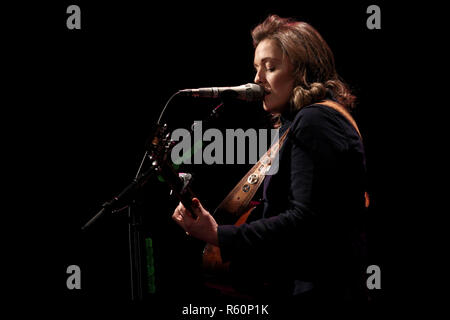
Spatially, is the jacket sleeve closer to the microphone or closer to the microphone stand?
the microphone

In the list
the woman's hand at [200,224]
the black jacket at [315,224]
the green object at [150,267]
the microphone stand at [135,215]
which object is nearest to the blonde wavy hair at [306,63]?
the black jacket at [315,224]

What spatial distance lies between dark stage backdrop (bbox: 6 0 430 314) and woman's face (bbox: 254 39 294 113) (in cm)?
101

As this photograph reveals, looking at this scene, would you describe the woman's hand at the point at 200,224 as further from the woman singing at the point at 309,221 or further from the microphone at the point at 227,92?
the microphone at the point at 227,92

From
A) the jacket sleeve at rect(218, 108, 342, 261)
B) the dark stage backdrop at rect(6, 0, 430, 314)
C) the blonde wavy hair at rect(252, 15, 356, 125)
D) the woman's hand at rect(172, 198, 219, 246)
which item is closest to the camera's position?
the jacket sleeve at rect(218, 108, 342, 261)

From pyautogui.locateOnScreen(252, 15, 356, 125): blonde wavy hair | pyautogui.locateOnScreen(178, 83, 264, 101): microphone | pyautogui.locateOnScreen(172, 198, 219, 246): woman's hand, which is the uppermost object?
pyautogui.locateOnScreen(252, 15, 356, 125): blonde wavy hair

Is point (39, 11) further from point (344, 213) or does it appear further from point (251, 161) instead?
point (344, 213)

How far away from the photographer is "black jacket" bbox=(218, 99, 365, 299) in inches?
55.1

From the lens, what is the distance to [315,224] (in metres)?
1.41

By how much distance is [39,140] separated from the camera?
2676 mm

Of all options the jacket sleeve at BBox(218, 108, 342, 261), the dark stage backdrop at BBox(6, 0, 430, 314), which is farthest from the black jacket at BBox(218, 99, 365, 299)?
the dark stage backdrop at BBox(6, 0, 430, 314)

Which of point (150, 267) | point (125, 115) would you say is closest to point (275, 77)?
point (150, 267)

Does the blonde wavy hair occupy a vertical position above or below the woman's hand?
above

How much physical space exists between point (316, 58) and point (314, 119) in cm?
45
